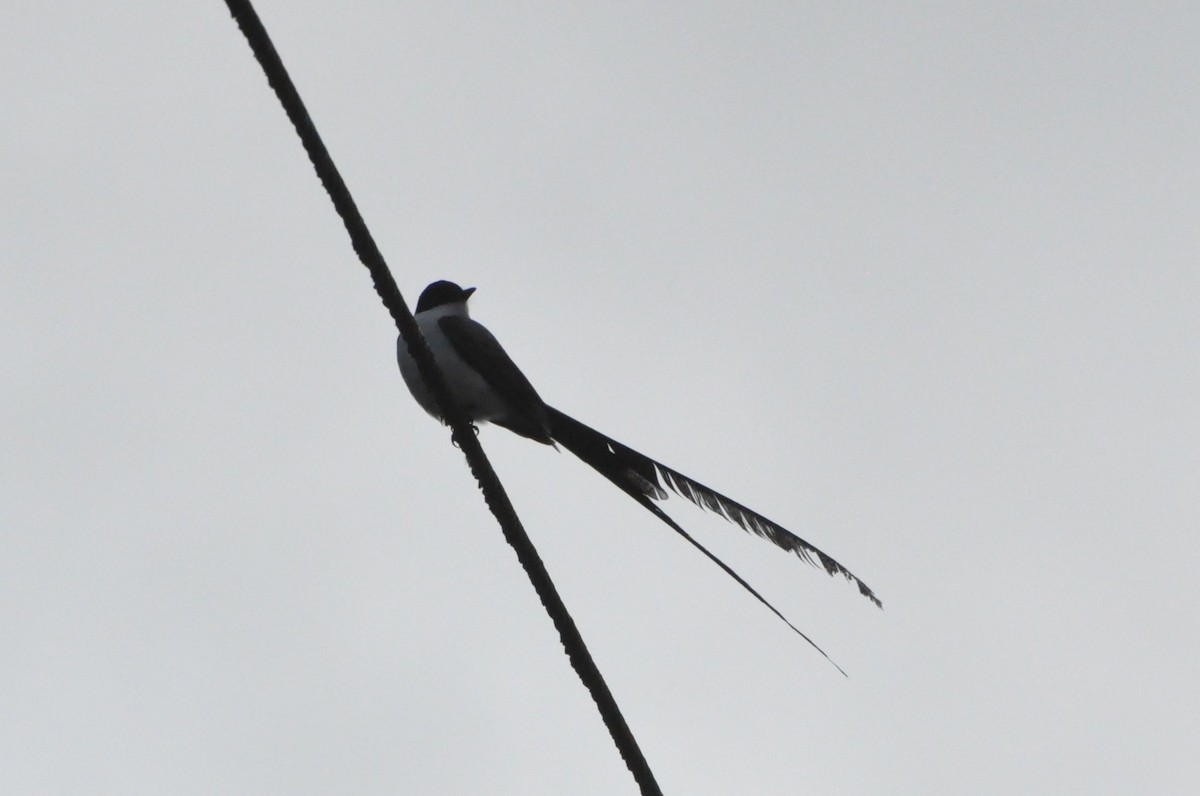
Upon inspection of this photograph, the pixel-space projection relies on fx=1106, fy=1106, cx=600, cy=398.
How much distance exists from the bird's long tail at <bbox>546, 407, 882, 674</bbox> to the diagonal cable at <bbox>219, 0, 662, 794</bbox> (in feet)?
1.31

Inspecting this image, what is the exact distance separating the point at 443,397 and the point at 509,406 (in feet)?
5.67

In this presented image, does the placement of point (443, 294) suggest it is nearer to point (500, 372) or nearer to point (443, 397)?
point (500, 372)

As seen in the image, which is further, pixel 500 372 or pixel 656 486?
pixel 500 372

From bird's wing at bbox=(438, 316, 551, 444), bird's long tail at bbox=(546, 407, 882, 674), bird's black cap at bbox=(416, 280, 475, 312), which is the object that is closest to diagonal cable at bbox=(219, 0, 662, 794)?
bird's long tail at bbox=(546, 407, 882, 674)

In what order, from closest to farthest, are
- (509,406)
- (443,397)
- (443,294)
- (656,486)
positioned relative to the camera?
(443,397), (656,486), (509,406), (443,294)

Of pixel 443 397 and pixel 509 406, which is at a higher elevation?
pixel 509 406

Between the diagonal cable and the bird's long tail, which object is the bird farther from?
the diagonal cable

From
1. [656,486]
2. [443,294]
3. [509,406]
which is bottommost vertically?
[656,486]

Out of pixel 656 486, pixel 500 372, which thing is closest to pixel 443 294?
pixel 500 372

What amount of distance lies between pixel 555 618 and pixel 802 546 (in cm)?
70

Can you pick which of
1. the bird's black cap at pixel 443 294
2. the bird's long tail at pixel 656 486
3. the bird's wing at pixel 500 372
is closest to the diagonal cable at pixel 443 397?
the bird's long tail at pixel 656 486

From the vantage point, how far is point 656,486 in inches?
120

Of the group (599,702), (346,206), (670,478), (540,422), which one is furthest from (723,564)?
(540,422)

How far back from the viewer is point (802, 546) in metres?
2.52
